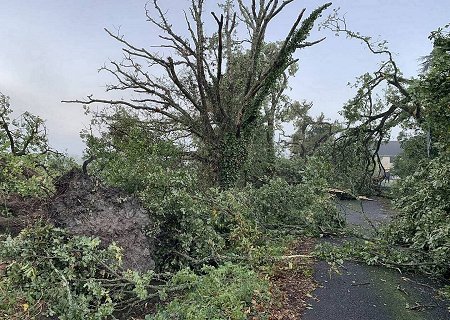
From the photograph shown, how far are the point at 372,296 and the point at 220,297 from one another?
8.26 feet

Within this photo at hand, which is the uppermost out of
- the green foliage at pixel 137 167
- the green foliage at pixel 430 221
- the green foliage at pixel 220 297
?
the green foliage at pixel 137 167

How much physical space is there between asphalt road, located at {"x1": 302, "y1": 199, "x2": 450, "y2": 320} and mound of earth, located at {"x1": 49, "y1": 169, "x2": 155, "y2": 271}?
2645mm

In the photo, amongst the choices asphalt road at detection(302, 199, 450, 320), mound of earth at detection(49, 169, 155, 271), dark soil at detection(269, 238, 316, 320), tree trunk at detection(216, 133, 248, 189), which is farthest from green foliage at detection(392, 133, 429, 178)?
mound of earth at detection(49, 169, 155, 271)

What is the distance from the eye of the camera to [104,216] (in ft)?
18.7

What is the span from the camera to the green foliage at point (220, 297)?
4138 mm

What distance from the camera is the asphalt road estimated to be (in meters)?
4.86

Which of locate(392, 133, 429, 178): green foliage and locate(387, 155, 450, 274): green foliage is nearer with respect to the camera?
locate(387, 155, 450, 274): green foliage

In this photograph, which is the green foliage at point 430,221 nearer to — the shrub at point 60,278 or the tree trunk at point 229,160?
the shrub at point 60,278

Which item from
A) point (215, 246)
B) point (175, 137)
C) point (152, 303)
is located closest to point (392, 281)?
point (215, 246)

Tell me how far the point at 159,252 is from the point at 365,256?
3.89 m

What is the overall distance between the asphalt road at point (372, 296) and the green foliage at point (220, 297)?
2.52 feet

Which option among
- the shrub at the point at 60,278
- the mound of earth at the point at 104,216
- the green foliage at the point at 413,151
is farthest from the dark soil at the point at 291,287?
the green foliage at the point at 413,151

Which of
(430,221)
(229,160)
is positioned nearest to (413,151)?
(229,160)

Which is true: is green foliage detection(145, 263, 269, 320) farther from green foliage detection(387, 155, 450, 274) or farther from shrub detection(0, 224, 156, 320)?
green foliage detection(387, 155, 450, 274)
